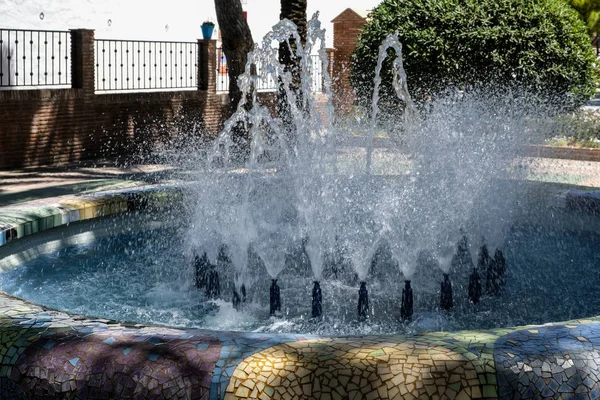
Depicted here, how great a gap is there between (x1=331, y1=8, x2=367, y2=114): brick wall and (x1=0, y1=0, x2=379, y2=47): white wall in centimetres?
163

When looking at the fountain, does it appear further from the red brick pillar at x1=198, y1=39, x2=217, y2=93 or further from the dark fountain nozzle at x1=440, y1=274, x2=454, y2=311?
the red brick pillar at x1=198, y1=39, x2=217, y2=93

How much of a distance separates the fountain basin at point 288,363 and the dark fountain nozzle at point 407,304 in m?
1.77

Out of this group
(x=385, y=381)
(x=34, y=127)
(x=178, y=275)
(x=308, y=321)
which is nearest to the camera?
(x=385, y=381)

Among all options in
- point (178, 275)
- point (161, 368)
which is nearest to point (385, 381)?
point (161, 368)

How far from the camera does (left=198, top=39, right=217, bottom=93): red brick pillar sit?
16.9 metres

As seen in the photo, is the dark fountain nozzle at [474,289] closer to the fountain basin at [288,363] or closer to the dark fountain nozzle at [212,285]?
the dark fountain nozzle at [212,285]

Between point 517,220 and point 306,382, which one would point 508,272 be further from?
point 306,382

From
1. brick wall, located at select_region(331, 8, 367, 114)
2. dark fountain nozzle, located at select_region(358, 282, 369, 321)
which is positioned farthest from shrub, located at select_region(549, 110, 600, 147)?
dark fountain nozzle, located at select_region(358, 282, 369, 321)

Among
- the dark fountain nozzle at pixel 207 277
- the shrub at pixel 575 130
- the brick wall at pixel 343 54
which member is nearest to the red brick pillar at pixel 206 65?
the brick wall at pixel 343 54

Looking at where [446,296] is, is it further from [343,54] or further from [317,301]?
[343,54]

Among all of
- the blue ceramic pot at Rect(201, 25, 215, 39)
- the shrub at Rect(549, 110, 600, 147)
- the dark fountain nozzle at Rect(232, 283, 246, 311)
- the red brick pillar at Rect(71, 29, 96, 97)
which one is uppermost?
the blue ceramic pot at Rect(201, 25, 215, 39)

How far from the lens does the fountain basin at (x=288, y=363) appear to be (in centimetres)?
342

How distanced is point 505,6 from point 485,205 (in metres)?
7.60

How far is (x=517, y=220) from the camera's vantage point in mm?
8570
